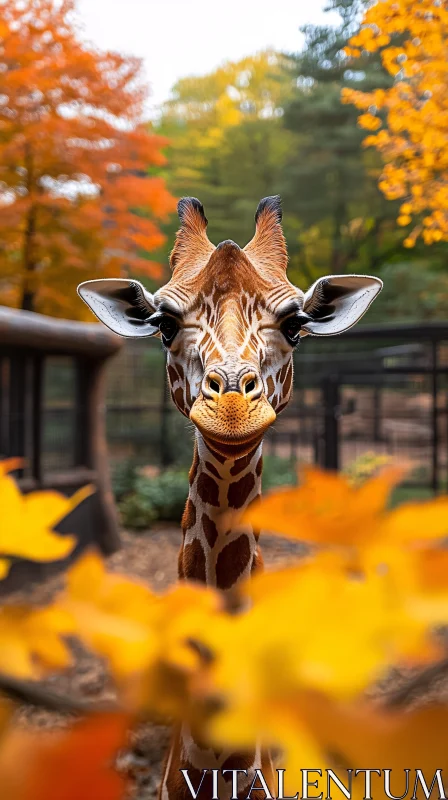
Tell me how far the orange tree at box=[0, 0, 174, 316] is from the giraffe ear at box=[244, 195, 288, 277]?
A: 4885 mm

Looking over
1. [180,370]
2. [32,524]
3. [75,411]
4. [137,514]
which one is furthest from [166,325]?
[137,514]

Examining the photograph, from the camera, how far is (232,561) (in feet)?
3.05

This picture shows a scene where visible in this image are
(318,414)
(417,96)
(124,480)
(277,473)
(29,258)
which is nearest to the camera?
(417,96)

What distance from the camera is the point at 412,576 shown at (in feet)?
0.60

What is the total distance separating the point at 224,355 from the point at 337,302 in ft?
1.31

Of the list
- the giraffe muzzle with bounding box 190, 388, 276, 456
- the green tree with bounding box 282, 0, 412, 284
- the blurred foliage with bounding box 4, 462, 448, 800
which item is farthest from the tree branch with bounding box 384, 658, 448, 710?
the green tree with bounding box 282, 0, 412, 284

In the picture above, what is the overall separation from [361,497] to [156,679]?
0.31ft

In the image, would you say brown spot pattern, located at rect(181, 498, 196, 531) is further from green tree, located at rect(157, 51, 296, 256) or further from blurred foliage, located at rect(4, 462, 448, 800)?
green tree, located at rect(157, 51, 296, 256)

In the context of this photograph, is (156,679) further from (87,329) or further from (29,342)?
(87,329)

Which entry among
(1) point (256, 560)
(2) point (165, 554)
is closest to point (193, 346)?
(1) point (256, 560)

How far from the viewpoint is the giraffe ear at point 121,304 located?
3.84ft

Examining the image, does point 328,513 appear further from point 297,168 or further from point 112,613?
point 297,168

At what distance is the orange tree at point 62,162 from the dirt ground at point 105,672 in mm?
2827

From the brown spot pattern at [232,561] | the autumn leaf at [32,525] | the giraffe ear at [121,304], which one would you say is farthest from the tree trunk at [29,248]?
the autumn leaf at [32,525]
